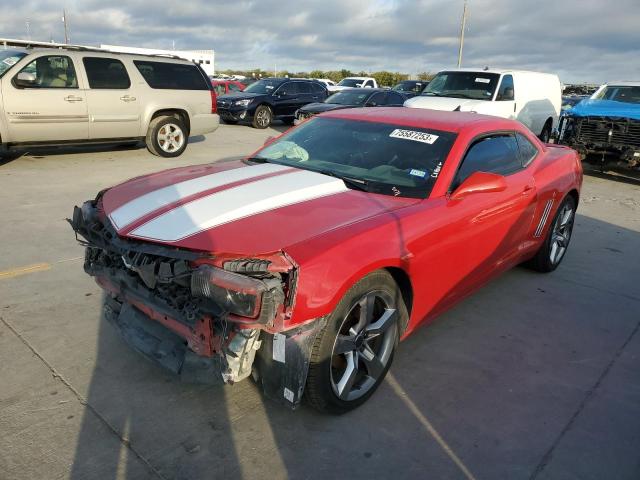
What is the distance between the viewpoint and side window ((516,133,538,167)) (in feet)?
14.6

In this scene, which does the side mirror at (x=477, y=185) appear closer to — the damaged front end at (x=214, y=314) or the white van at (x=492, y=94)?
the damaged front end at (x=214, y=314)

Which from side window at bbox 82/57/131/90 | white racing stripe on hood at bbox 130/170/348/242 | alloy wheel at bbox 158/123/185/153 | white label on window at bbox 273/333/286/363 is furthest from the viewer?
alloy wheel at bbox 158/123/185/153

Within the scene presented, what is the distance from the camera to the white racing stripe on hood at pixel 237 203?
2617 millimetres

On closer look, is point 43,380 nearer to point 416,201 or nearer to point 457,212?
point 416,201

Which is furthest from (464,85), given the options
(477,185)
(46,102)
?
(477,185)

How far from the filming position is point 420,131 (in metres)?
3.71

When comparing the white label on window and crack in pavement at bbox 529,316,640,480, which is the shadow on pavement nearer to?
crack in pavement at bbox 529,316,640,480

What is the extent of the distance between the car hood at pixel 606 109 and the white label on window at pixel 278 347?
399 inches

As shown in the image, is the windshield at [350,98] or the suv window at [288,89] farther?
the suv window at [288,89]

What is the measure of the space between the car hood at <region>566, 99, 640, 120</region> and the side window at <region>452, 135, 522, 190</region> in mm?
7310

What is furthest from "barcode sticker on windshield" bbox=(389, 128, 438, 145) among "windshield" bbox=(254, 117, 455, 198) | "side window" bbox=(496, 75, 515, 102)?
"side window" bbox=(496, 75, 515, 102)

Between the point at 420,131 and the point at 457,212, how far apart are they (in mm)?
774

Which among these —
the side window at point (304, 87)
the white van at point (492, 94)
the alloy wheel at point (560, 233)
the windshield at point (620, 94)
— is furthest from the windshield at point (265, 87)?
the alloy wheel at point (560, 233)

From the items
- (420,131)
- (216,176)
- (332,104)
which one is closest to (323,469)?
(216,176)
